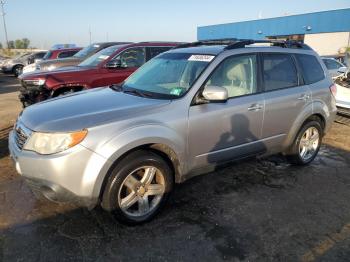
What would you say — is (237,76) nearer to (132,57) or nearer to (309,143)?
(309,143)

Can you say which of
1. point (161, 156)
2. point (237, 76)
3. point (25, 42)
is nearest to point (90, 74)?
point (237, 76)

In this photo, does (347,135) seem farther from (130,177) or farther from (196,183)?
(130,177)

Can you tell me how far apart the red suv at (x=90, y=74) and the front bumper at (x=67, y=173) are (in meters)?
4.38

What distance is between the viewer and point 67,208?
12.8ft

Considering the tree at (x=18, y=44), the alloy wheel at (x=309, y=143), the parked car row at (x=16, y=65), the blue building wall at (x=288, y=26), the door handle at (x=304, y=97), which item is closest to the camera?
the door handle at (x=304, y=97)

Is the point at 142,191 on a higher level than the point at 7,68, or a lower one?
higher

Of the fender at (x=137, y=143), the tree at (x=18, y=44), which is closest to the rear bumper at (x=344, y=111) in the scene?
the fender at (x=137, y=143)

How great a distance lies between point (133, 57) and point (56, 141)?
216 inches

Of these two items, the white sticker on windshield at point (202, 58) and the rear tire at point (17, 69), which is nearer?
the white sticker on windshield at point (202, 58)

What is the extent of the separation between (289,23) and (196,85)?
42383 mm

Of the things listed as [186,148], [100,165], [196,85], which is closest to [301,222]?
[186,148]

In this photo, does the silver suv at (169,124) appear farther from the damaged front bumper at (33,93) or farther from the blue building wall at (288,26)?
the blue building wall at (288,26)

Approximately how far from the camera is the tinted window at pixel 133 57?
8.23 meters

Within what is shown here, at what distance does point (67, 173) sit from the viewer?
306 cm
